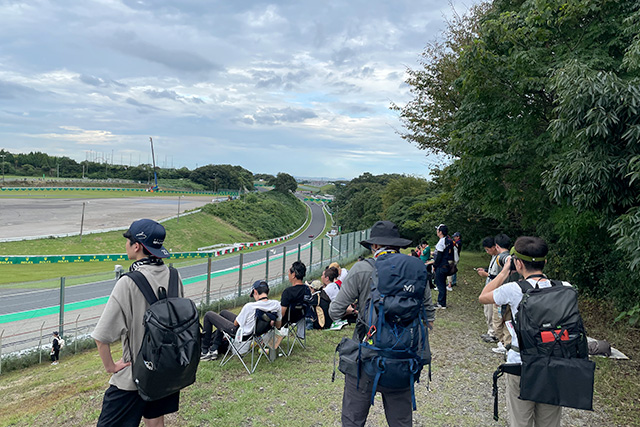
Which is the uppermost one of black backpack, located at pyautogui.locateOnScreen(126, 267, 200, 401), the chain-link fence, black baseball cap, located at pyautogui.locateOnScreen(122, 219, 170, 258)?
black baseball cap, located at pyautogui.locateOnScreen(122, 219, 170, 258)

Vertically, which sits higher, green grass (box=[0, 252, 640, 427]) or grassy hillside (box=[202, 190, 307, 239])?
green grass (box=[0, 252, 640, 427])

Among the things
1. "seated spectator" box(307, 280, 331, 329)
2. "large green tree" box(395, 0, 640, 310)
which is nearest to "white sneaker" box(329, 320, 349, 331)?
"seated spectator" box(307, 280, 331, 329)

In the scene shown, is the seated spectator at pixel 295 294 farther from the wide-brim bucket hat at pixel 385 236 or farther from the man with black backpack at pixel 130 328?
the man with black backpack at pixel 130 328

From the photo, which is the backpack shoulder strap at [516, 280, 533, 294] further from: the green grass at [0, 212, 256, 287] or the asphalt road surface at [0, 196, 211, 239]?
the asphalt road surface at [0, 196, 211, 239]

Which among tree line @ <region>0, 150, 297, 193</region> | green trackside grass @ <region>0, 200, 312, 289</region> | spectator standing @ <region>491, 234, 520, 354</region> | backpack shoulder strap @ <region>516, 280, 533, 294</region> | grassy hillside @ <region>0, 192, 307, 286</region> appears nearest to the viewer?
backpack shoulder strap @ <region>516, 280, 533, 294</region>

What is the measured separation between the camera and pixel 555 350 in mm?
2846

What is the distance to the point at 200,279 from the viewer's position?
1345cm

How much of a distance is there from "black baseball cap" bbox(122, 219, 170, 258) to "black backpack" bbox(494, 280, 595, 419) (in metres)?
2.64

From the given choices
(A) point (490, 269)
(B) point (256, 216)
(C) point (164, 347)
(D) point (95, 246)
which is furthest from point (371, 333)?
(B) point (256, 216)

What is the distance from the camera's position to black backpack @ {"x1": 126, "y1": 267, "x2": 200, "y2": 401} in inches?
104

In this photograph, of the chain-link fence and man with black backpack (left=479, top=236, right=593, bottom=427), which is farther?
the chain-link fence

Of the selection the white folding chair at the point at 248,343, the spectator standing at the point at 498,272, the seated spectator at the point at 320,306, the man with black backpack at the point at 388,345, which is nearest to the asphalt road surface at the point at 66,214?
the seated spectator at the point at 320,306

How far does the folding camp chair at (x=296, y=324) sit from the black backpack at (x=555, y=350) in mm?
3747

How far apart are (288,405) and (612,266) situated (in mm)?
9410
